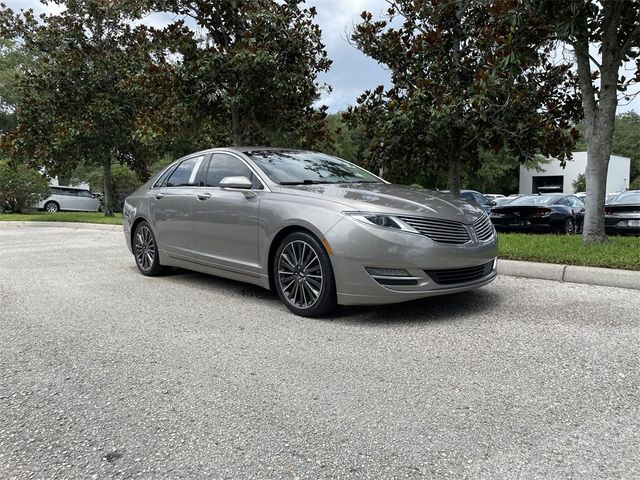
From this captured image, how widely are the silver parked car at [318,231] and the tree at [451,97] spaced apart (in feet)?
13.7

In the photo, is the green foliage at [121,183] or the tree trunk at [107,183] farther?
A: the green foliage at [121,183]

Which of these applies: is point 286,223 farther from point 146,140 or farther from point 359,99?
point 146,140

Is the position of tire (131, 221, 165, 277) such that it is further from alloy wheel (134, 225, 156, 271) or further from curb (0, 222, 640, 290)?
curb (0, 222, 640, 290)

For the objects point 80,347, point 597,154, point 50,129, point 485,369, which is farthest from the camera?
point 50,129

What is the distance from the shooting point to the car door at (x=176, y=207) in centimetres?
604

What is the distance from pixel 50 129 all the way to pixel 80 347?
14126mm

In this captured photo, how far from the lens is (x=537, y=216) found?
1209cm

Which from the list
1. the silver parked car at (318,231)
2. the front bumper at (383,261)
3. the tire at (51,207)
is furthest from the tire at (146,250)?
the tire at (51,207)

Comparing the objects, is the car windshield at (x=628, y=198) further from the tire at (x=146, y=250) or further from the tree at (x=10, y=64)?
the tree at (x=10, y=64)

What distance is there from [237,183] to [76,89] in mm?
13193

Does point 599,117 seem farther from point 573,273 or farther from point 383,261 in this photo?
point 383,261

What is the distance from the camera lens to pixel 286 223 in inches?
187

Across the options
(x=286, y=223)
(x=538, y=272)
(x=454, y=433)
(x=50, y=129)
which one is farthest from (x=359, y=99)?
(x=50, y=129)

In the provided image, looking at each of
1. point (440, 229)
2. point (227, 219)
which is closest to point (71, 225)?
point (227, 219)
